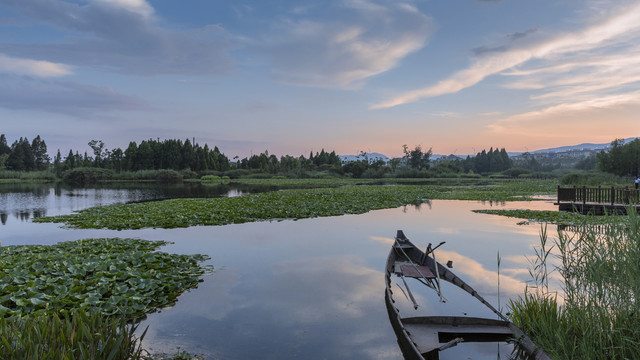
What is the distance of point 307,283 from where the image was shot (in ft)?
27.6

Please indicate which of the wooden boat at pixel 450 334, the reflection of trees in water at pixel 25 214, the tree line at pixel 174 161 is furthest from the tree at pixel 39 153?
the wooden boat at pixel 450 334

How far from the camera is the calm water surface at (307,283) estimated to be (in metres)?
5.53

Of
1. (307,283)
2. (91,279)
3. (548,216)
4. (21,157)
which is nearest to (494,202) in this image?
(548,216)

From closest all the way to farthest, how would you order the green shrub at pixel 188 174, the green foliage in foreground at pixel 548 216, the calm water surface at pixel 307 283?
the calm water surface at pixel 307 283, the green foliage in foreground at pixel 548 216, the green shrub at pixel 188 174

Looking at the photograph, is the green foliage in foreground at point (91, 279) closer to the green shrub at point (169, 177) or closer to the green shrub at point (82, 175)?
the green shrub at point (169, 177)

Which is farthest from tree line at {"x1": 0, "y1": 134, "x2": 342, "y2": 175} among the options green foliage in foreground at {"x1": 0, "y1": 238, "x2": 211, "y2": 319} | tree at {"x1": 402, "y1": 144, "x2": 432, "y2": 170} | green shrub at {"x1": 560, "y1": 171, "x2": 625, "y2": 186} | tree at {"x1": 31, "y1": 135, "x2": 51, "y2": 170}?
green foliage in foreground at {"x1": 0, "y1": 238, "x2": 211, "y2": 319}

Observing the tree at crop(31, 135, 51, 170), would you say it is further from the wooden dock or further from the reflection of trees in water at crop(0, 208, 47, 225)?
the wooden dock

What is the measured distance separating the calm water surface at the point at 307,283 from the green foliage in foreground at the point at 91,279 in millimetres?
456

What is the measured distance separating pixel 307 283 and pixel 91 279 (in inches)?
172

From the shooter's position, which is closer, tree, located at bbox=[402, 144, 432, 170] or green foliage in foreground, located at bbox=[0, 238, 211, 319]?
green foliage in foreground, located at bbox=[0, 238, 211, 319]

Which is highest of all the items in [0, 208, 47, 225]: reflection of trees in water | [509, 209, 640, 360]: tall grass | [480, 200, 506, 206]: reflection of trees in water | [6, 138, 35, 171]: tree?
[6, 138, 35, 171]: tree

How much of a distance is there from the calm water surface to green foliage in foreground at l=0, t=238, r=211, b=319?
0.46 meters

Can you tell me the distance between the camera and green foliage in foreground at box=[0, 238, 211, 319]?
5.88 metres

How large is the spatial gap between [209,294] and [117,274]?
6.14 feet
